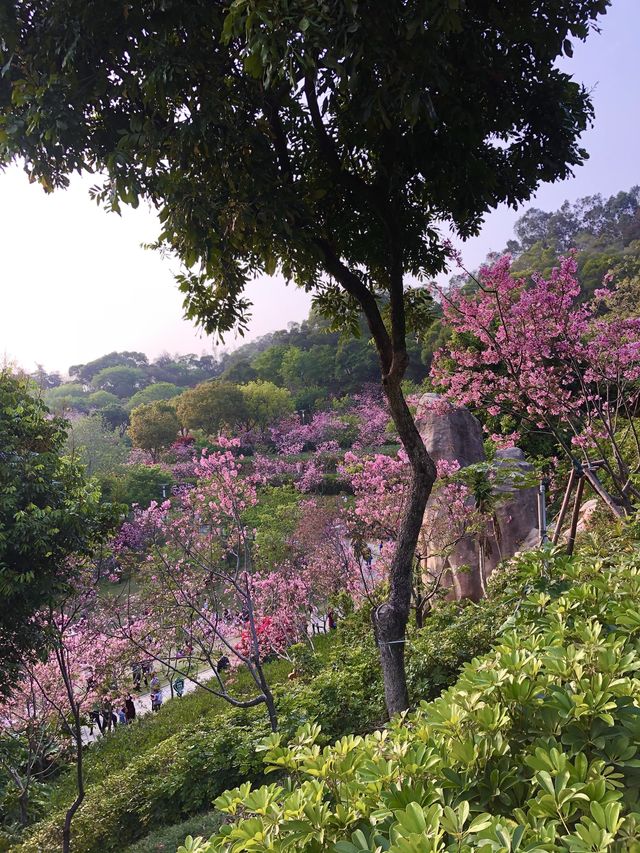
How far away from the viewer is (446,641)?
4742 mm

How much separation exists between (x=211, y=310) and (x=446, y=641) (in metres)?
3.54

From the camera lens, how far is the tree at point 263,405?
30.0 metres

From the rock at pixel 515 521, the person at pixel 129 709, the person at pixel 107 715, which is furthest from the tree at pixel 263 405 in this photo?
the rock at pixel 515 521

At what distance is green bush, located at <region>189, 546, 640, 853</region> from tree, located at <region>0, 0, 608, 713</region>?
2.02m

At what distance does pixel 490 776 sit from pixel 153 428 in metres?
28.1

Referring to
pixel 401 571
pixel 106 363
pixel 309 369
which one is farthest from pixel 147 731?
pixel 106 363

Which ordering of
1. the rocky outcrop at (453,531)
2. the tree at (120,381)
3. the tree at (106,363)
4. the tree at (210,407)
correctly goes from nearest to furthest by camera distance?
1. the rocky outcrop at (453,531)
2. the tree at (210,407)
3. the tree at (120,381)
4. the tree at (106,363)

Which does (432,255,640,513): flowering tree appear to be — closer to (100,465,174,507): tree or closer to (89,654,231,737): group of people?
(89,654,231,737): group of people

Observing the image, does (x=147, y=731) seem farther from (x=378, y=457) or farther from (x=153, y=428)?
→ (x=153, y=428)

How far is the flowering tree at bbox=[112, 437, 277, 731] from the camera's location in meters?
5.53

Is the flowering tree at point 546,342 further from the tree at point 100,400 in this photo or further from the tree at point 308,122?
the tree at point 100,400

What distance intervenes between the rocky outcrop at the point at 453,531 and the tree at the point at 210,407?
68.7 ft

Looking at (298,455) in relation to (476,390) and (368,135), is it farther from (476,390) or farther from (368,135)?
(368,135)

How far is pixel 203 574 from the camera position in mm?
8820
